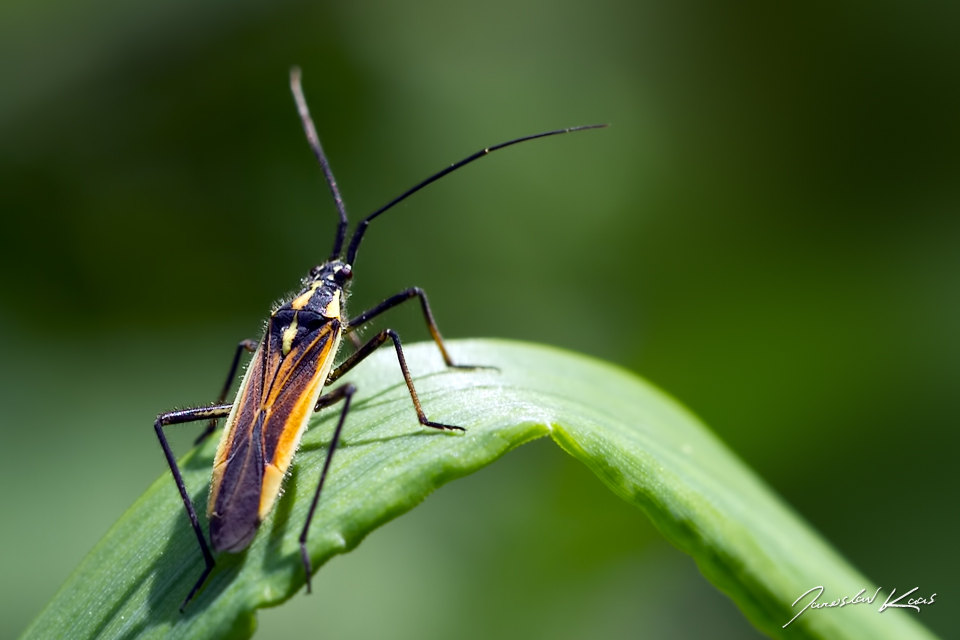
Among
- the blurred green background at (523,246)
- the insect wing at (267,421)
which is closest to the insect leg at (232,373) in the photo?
the insect wing at (267,421)

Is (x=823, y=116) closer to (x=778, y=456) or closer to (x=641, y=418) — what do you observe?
(x=778, y=456)

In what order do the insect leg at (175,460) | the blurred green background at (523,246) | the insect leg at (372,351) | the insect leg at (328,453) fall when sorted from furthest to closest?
1. the blurred green background at (523,246)
2. the insect leg at (372,351)
3. the insect leg at (175,460)
4. the insect leg at (328,453)

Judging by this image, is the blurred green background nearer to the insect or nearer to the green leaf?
the insect

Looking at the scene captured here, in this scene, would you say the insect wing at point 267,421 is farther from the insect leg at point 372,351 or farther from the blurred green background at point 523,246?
the blurred green background at point 523,246

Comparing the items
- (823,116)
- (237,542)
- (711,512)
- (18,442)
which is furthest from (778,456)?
(18,442)

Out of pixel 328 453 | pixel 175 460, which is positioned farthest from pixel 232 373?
pixel 328 453
